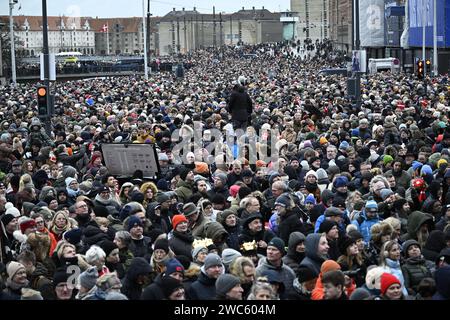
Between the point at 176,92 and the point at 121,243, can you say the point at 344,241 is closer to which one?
the point at 121,243

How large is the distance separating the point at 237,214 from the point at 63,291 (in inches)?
142

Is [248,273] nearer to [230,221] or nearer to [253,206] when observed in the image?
[230,221]

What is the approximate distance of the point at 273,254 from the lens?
9672mm

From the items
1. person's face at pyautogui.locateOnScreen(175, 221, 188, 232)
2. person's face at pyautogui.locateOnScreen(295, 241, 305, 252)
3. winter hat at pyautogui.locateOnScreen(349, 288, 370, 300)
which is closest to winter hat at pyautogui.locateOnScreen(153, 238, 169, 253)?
person's face at pyautogui.locateOnScreen(175, 221, 188, 232)

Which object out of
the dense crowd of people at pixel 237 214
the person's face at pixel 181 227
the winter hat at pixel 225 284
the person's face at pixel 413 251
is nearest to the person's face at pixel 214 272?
the dense crowd of people at pixel 237 214

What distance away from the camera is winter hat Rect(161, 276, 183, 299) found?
28.3 feet

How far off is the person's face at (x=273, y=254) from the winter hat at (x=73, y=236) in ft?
8.28

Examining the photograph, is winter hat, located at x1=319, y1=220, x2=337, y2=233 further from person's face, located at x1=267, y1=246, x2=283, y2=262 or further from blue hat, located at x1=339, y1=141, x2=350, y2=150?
blue hat, located at x1=339, y1=141, x2=350, y2=150

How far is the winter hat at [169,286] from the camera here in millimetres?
8627

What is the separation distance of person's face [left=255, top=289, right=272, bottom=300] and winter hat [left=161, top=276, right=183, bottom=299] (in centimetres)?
75

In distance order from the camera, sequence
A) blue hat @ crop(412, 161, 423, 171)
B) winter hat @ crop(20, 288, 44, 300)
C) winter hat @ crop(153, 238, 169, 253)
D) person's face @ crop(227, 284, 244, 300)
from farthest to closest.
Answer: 1. blue hat @ crop(412, 161, 423, 171)
2. winter hat @ crop(153, 238, 169, 253)
3. winter hat @ crop(20, 288, 44, 300)
4. person's face @ crop(227, 284, 244, 300)

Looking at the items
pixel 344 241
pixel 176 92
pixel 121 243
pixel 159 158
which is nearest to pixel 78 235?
pixel 121 243

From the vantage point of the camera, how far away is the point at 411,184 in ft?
47.8

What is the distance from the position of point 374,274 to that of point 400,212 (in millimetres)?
4008
